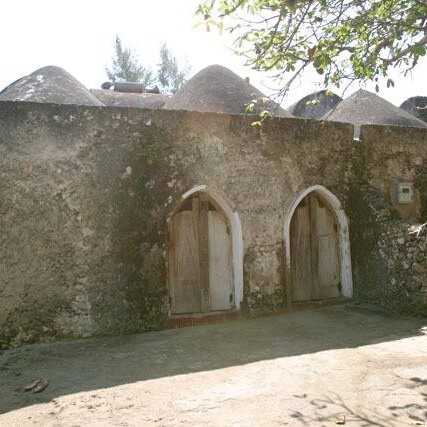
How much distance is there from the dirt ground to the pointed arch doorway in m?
0.52

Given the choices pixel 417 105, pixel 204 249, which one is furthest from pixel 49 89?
pixel 417 105

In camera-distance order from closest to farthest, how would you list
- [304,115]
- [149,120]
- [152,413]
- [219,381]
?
[152,413] < [219,381] < [149,120] < [304,115]

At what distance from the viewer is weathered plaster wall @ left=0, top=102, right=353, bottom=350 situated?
17.0 feet

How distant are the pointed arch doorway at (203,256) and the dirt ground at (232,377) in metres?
0.52

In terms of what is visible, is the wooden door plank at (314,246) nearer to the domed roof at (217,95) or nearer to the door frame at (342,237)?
the door frame at (342,237)

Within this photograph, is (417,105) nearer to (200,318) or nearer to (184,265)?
(184,265)

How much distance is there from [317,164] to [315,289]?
6.28 feet

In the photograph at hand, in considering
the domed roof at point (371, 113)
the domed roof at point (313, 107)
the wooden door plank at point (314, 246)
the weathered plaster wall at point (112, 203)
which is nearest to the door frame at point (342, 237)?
the wooden door plank at point (314, 246)

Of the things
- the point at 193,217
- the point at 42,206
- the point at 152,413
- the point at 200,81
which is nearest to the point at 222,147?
the point at 193,217

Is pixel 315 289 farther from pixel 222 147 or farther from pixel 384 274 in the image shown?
pixel 222 147

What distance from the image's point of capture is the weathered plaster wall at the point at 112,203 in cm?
519

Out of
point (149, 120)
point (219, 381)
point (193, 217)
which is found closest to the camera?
point (219, 381)

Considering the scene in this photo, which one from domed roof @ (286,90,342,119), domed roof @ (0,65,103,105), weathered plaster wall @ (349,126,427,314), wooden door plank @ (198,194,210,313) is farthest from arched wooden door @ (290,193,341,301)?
domed roof @ (286,90,342,119)

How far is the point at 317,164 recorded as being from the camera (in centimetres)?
676
